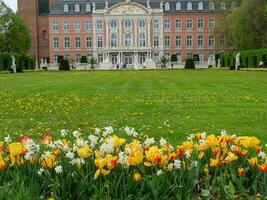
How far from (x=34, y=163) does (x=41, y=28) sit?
2961 inches

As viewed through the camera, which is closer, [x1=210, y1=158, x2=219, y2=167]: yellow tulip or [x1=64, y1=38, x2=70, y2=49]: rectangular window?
[x1=210, y1=158, x2=219, y2=167]: yellow tulip

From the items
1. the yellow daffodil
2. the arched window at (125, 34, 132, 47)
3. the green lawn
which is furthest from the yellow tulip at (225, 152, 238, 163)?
the arched window at (125, 34, 132, 47)

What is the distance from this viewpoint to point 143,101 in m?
12.7

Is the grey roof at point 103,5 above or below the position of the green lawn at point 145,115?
above

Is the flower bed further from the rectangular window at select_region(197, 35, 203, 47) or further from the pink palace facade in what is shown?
the rectangular window at select_region(197, 35, 203, 47)

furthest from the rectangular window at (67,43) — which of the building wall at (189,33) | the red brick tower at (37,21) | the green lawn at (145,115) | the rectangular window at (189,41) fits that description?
the green lawn at (145,115)

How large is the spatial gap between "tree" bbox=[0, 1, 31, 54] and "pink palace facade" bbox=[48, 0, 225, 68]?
15890 millimetres

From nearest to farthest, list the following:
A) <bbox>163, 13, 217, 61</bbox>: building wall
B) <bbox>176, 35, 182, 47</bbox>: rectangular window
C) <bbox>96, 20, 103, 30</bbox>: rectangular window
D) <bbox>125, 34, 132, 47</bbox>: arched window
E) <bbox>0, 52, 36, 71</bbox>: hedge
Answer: <bbox>0, 52, 36, 71</bbox>: hedge → <bbox>125, 34, 132, 47</bbox>: arched window → <bbox>96, 20, 103, 30</bbox>: rectangular window → <bbox>163, 13, 217, 61</bbox>: building wall → <bbox>176, 35, 182, 47</bbox>: rectangular window

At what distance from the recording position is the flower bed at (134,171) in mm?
3201

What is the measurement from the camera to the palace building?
246ft

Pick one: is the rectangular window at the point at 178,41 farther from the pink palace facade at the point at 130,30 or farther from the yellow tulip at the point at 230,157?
the yellow tulip at the point at 230,157

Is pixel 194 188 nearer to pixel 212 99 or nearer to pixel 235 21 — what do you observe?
pixel 212 99

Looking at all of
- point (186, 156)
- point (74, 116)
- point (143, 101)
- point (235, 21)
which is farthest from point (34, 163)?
point (235, 21)

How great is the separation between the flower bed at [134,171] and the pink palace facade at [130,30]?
70685 millimetres
